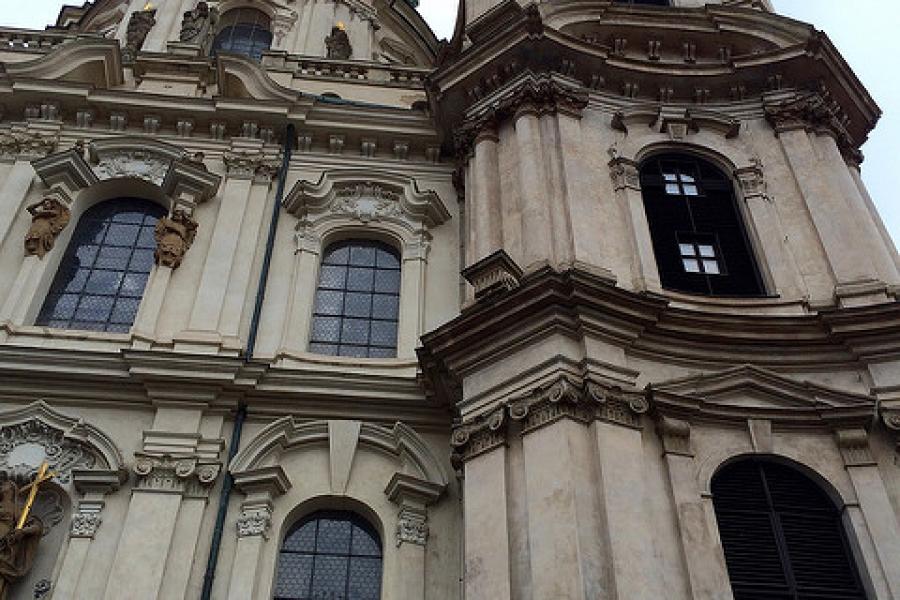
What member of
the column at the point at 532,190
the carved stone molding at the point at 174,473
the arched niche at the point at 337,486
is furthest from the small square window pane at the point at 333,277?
the carved stone molding at the point at 174,473

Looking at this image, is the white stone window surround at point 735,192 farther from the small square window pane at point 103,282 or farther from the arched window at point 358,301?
the small square window pane at point 103,282

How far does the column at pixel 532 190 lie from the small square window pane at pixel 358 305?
→ 309 cm

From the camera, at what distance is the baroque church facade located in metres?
10.9

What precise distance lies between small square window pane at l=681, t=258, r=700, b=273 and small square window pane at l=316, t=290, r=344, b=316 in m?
5.25

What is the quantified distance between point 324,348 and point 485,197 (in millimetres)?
3307

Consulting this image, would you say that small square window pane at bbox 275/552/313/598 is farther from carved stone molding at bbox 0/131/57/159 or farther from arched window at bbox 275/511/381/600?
carved stone molding at bbox 0/131/57/159

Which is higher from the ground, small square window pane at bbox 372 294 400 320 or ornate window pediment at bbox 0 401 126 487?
small square window pane at bbox 372 294 400 320

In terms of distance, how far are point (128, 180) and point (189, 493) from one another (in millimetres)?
6719

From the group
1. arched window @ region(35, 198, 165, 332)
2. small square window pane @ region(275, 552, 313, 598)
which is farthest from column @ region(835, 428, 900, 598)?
arched window @ region(35, 198, 165, 332)

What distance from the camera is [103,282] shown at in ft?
51.3

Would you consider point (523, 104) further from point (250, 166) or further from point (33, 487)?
point (33, 487)

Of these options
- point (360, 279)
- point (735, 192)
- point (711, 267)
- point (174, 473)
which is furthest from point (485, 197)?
point (174, 473)

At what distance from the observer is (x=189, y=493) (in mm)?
12344

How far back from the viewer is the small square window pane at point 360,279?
627 inches
